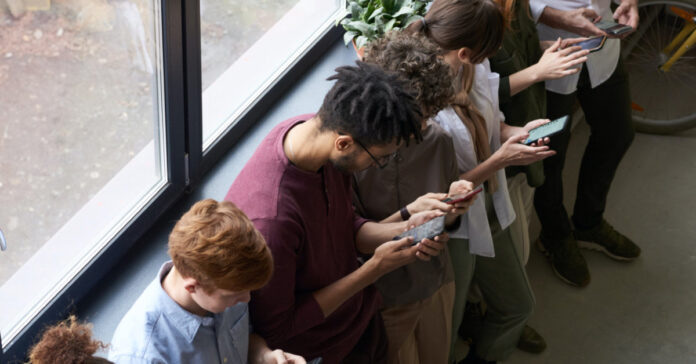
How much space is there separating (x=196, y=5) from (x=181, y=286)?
1050 millimetres

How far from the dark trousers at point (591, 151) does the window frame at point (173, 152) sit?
5.25 feet

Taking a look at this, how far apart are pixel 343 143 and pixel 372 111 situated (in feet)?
0.35

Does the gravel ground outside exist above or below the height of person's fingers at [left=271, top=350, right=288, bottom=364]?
above

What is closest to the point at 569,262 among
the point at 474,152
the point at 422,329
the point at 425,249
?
the point at 422,329

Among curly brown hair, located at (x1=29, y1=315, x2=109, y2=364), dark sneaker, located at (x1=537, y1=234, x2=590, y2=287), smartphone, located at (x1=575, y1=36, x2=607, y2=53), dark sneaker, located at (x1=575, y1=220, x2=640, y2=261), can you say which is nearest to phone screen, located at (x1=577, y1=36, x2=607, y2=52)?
smartphone, located at (x1=575, y1=36, x2=607, y2=53)

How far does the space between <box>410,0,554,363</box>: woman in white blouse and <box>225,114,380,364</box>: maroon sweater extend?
0.57 m

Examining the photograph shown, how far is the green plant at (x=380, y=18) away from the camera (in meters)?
2.83

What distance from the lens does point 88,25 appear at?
2037 mm

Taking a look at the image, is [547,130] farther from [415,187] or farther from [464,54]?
[415,187]

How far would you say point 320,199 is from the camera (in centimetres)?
192

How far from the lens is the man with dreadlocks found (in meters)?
1.82

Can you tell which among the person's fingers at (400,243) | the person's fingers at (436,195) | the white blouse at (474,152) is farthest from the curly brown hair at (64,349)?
the white blouse at (474,152)

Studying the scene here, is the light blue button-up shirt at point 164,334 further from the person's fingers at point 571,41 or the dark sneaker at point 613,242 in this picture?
the dark sneaker at point 613,242

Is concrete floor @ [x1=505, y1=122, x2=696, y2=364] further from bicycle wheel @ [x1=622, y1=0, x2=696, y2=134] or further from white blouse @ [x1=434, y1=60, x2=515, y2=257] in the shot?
white blouse @ [x1=434, y1=60, x2=515, y2=257]
